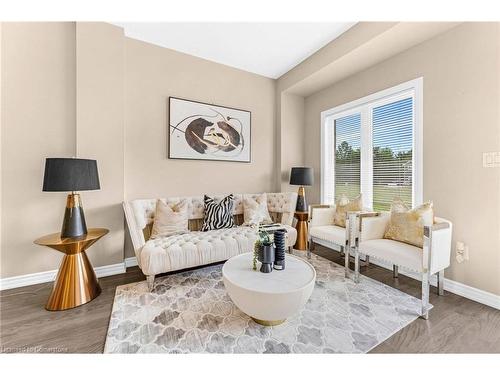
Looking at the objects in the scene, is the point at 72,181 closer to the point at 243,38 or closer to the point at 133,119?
the point at 133,119

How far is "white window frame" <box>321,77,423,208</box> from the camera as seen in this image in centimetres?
241

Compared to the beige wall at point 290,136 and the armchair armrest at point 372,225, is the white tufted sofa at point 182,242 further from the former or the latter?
the beige wall at point 290,136

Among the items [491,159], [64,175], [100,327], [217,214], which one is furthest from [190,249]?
[491,159]

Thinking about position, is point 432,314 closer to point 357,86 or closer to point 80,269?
point 357,86

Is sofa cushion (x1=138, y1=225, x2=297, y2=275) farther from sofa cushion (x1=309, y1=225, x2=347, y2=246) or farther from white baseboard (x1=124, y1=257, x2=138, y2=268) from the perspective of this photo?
sofa cushion (x1=309, y1=225, x2=347, y2=246)

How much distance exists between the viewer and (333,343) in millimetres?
1413

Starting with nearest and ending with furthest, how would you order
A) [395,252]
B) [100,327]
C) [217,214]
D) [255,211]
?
[100,327] → [395,252] → [217,214] → [255,211]

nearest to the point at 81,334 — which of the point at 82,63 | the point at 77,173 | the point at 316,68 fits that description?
the point at 77,173

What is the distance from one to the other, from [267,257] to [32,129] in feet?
8.98

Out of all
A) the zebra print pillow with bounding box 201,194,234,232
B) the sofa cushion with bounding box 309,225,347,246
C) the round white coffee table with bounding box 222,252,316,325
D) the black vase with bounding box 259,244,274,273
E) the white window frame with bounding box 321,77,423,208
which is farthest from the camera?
the zebra print pillow with bounding box 201,194,234,232

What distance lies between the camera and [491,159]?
1893mm

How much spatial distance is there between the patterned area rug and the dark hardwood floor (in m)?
0.09

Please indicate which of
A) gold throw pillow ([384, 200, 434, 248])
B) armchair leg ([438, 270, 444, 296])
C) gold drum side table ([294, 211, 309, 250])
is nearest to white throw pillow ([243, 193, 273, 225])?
gold drum side table ([294, 211, 309, 250])
